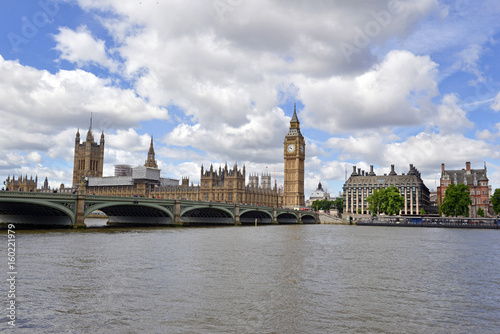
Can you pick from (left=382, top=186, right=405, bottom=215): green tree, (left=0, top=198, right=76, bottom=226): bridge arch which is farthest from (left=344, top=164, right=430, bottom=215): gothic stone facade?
(left=0, top=198, right=76, bottom=226): bridge arch

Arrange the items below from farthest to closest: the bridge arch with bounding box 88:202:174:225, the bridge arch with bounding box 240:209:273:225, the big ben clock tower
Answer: the big ben clock tower
the bridge arch with bounding box 240:209:273:225
the bridge arch with bounding box 88:202:174:225

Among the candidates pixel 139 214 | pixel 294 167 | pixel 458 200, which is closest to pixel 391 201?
pixel 458 200

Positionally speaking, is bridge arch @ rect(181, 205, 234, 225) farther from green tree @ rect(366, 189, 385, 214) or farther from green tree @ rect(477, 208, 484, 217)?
A: green tree @ rect(477, 208, 484, 217)

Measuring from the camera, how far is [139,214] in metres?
77.2

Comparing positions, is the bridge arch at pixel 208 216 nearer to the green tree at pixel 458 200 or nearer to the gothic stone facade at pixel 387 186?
the green tree at pixel 458 200

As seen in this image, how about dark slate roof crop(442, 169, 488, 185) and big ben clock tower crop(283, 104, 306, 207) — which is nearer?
dark slate roof crop(442, 169, 488, 185)

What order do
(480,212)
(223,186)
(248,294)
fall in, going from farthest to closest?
(223,186) → (480,212) → (248,294)

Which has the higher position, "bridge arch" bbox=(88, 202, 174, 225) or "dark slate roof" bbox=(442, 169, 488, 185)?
"dark slate roof" bbox=(442, 169, 488, 185)

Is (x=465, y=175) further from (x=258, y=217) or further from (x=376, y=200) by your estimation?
(x=258, y=217)

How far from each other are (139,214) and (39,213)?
70.8 feet

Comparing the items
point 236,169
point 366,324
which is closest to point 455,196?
point 236,169

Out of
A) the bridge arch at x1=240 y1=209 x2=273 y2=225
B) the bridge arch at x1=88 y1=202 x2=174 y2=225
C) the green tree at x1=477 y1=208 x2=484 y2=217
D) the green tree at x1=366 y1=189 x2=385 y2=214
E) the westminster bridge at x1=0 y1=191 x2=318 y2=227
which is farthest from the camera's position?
the green tree at x1=366 y1=189 x2=385 y2=214

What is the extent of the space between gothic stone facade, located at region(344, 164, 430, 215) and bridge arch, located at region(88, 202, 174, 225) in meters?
99.9

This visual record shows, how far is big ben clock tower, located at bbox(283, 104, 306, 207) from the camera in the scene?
176m
